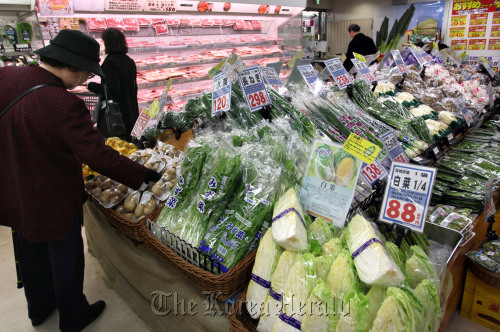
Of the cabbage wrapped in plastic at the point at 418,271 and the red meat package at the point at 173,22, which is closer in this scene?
the cabbage wrapped in plastic at the point at 418,271

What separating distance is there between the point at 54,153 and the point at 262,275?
1281 millimetres

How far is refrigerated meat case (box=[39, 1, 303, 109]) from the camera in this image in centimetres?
478

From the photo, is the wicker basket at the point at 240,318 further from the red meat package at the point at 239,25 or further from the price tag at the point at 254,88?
the red meat package at the point at 239,25

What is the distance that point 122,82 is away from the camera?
12.8 ft

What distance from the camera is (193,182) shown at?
67.8 inches

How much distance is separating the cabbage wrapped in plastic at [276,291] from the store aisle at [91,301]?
4.49ft

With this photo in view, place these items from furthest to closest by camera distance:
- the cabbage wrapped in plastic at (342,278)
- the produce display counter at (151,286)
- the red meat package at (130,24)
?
1. the red meat package at (130,24)
2. the produce display counter at (151,286)
3. the cabbage wrapped in plastic at (342,278)

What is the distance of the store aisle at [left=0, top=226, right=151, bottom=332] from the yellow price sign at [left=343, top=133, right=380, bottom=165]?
1.82m

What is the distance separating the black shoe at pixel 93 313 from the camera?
2230mm

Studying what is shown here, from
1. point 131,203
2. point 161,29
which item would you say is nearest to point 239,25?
point 161,29

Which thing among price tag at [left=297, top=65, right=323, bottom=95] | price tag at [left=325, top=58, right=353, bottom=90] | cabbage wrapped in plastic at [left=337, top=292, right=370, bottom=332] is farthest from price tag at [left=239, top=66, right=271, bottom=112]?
cabbage wrapped in plastic at [left=337, top=292, right=370, bottom=332]

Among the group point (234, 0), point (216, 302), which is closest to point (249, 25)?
point (234, 0)

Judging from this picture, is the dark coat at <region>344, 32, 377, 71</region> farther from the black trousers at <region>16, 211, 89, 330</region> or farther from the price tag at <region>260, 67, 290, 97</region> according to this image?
the black trousers at <region>16, 211, 89, 330</region>

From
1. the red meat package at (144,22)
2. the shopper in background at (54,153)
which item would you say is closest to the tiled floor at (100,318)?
the shopper in background at (54,153)
